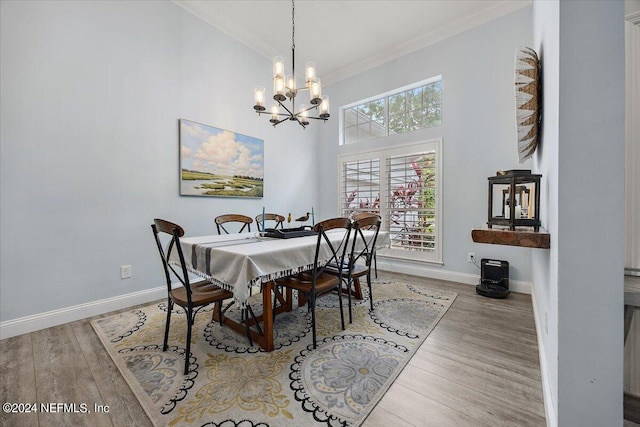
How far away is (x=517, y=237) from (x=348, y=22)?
342cm

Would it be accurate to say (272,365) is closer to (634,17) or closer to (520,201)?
(520,201)

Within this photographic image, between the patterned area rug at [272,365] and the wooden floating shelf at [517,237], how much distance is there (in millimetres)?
943

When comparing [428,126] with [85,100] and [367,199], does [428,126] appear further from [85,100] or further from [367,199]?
[85,100]

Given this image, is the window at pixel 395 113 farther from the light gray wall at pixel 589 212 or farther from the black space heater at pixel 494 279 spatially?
the light gray wall at pixel 589 212

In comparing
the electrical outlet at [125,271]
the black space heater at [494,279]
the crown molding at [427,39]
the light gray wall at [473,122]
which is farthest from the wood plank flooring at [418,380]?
the crown molding at [427,39]

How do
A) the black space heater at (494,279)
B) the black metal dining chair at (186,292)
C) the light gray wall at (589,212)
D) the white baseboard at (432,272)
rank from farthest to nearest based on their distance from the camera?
1. the white baseboard at (432,272)
2. the black space heater at (494,279)
3. the black metal dining chair at (186,292)
4. the light gray wall at (589,212)

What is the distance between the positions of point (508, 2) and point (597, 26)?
3177 mm

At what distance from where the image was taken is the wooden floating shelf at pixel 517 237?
1.13 metres

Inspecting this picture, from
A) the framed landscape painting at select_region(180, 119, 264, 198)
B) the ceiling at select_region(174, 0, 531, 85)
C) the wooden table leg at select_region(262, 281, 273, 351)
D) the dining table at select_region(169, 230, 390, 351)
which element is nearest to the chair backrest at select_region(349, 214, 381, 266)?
the dining table at select_region(169, 230, 390, 351)

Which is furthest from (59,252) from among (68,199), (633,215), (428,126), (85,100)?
(428,126)

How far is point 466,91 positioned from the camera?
3.31m

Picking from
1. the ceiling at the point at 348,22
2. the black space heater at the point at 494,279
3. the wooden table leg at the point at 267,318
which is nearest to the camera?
the wooden table leg at the point at 267,318

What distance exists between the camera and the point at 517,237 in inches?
48.4

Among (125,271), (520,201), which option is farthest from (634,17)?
(125,271)
